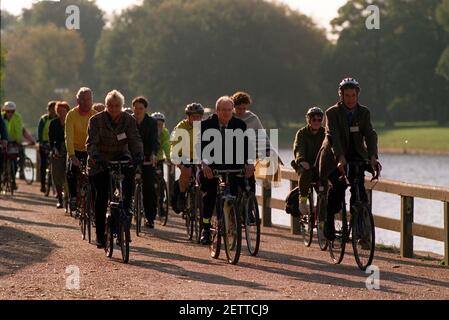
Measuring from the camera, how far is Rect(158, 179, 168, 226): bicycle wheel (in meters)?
19.6

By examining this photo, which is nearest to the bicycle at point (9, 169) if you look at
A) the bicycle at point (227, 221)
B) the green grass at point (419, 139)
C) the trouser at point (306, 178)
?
the trouser at point (306, 178)

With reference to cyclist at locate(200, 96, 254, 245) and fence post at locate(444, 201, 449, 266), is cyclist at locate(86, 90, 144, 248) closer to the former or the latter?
cyclist at locate(200, 96, 254, 245)

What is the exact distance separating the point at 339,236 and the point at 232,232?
1095 millimetres

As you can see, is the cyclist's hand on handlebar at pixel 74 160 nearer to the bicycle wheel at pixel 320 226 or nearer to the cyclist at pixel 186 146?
the cyclist at pixel 186 146

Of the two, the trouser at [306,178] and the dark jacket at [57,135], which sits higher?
the dark jacket at [57,135]

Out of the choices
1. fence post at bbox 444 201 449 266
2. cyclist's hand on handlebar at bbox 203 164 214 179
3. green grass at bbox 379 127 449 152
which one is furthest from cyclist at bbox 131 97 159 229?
green grass at bbox 379 127 449 152

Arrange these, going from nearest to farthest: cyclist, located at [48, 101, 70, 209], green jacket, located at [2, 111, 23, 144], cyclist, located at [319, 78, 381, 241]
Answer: cyclist, located at [319, 78, 381, 241] → cyclist, located at [48, 101, 70, 209] → green jacket, located at [2, 111, 23, 144]

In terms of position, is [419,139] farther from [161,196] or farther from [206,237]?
[206,237]

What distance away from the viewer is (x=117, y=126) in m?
13.9

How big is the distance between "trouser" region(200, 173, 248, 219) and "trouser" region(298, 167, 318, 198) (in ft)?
5.53

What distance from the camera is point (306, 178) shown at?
16.1m

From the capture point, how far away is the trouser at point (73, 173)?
1655cm

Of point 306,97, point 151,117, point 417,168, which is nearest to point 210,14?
point 306,97

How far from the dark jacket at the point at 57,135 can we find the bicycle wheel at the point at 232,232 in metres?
7.61
